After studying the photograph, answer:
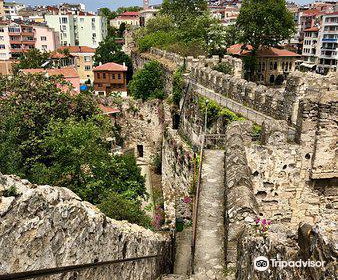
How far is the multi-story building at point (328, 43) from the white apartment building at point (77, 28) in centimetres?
4579

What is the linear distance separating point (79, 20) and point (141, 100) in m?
54.5

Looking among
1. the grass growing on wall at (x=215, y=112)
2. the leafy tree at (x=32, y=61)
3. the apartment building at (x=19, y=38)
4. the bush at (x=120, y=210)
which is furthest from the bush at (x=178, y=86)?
the apartment building at (x=19, y=38)

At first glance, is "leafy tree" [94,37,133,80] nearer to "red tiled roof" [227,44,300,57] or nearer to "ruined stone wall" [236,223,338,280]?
"red tiled roof" [227,44,300,57]

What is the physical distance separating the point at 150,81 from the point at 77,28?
53.6m

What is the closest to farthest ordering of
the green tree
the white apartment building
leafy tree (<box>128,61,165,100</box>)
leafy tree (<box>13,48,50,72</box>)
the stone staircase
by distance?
Result: the stone staircase < leafy tree (<box>128,61,165,100</box>) < the green tree < leafy tree (<box>13,48,50,72</box>) < the white apartment building

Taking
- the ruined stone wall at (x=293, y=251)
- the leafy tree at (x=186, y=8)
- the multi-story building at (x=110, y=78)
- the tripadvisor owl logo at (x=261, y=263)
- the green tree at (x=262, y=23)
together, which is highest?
the leafy tree at (x=186, y=8)

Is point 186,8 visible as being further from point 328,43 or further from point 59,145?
point 59,145

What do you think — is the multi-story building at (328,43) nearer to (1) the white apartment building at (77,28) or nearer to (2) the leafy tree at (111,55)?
(2) the leafy tree at (111,55)

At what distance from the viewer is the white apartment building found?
257 feet

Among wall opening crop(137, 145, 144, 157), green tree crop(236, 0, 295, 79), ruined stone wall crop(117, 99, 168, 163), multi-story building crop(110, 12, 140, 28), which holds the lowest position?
wall opening crop(137, 145, 144, 157)

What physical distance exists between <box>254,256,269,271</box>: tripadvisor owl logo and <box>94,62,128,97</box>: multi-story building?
45.6 metres

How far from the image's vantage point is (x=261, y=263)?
4410mm
